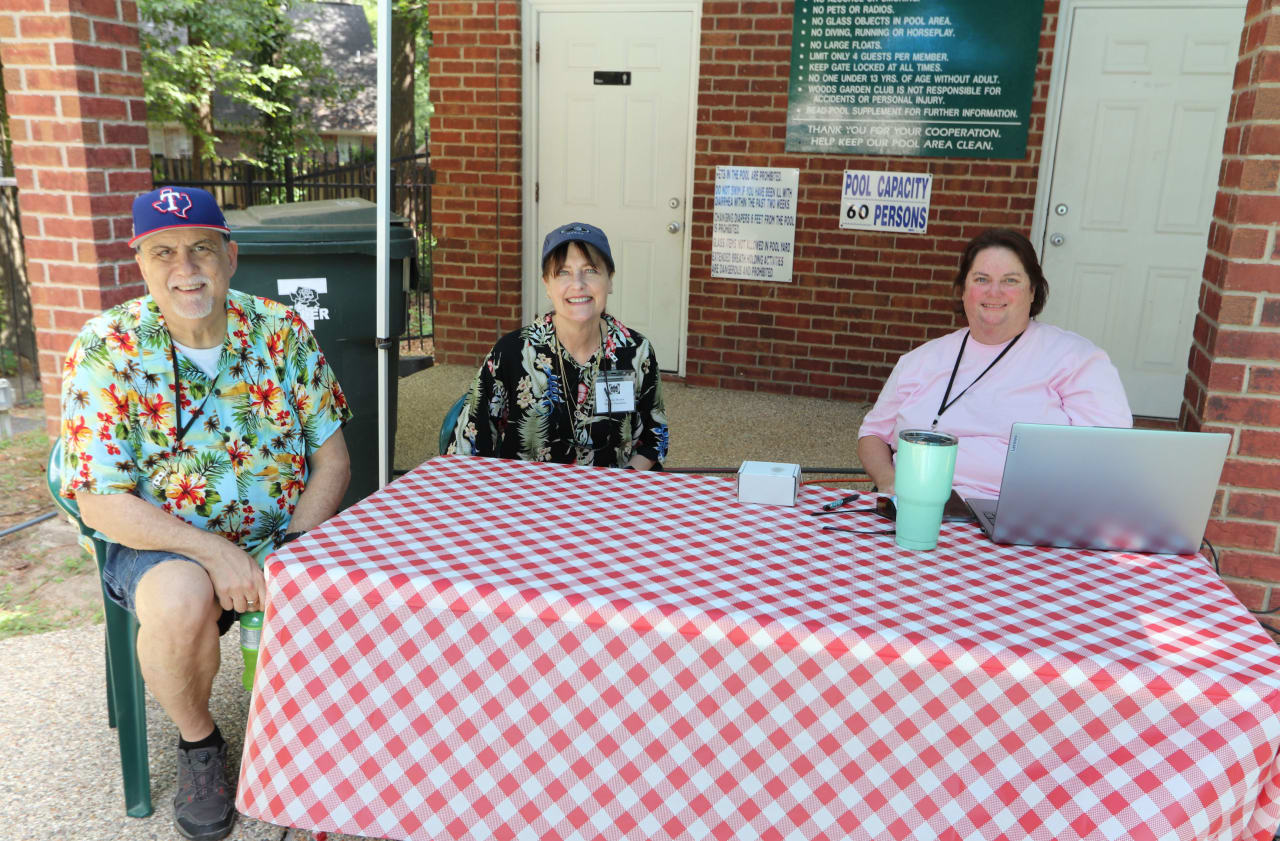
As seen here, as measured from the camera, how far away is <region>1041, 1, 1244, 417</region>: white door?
15.4 feet

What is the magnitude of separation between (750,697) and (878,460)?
1.27 m

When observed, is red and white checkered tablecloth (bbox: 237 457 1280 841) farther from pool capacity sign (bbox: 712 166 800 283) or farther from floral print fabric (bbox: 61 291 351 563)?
pool capacity sign (bbox: 712 166 800 283)

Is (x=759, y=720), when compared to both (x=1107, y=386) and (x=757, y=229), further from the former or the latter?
(x=757, y=229)

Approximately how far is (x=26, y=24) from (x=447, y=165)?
3.07 metres

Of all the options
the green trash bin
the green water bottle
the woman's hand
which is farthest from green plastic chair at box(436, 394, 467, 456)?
the woman's hand

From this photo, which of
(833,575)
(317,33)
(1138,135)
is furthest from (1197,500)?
(317,33)

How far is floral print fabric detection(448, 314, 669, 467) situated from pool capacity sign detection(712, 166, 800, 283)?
10.1ft

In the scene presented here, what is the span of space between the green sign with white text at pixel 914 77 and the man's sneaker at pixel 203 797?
435 cm

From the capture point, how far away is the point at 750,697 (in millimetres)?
1367

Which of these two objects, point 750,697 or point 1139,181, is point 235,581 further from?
point 1139,181

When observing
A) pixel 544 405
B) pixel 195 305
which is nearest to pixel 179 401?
pixel 195 305

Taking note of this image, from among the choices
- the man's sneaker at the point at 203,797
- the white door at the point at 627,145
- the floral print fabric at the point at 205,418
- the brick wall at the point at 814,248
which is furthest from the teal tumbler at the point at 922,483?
the white door at the point at 627,145

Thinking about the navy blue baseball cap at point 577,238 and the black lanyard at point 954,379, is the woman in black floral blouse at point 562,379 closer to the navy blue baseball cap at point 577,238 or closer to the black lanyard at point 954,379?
the navy blue baseball cap at point 577,238

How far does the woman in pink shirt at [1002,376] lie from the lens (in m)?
2.35
